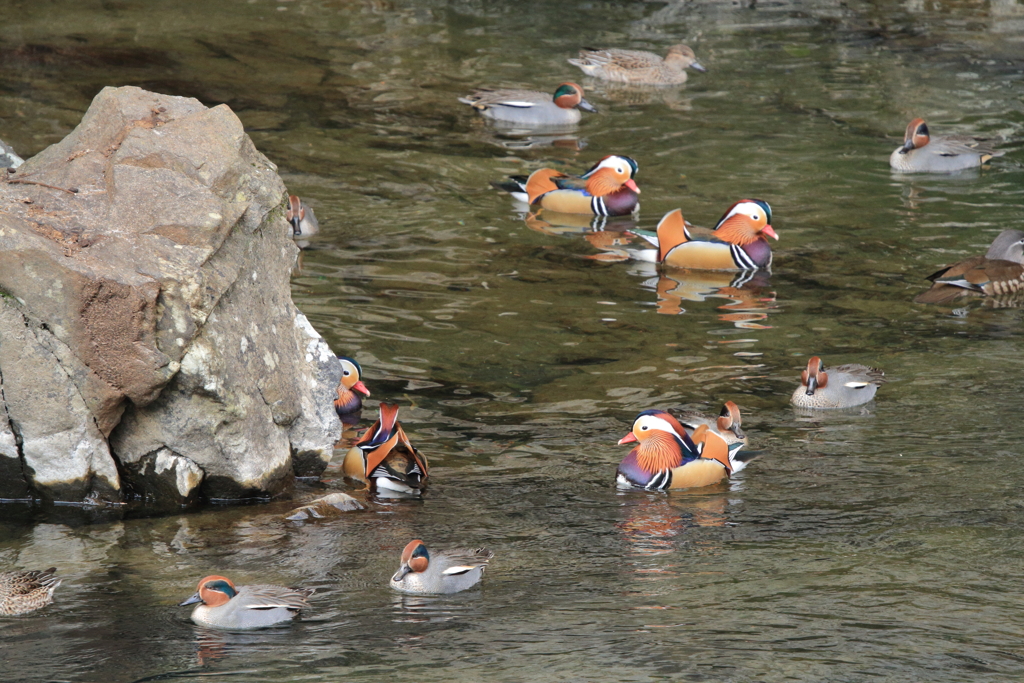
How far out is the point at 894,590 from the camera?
5.48m

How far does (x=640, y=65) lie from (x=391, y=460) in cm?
1238

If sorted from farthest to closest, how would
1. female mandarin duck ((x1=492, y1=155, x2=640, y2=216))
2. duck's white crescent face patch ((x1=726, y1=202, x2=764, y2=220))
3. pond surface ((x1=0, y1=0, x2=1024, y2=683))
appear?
1. female mandarin duck ((x1=492, y1=155, x2=640, y2=216))
2. duck's white crescent face patch ((x1=726, y1=202, x2=764, y2=220))
3. pond surface ((x1=0, y1=0, x2=1024, y2=683))

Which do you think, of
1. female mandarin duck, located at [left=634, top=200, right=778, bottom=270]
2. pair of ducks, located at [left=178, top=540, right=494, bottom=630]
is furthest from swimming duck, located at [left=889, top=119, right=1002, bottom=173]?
pair of ducks, located at [left=178, top=540, right=494, bottom=630]

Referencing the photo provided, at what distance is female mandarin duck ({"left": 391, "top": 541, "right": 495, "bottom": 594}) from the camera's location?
19.1 feet

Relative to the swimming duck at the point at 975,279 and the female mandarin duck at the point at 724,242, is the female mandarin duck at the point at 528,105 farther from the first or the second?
the swimming duck at the point at 975,279

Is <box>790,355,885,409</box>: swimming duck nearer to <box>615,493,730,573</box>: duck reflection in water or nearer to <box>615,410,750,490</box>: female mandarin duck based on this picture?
<box>615,410,750,490</box>: female mandarin duck

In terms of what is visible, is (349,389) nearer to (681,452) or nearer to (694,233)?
(681,452)

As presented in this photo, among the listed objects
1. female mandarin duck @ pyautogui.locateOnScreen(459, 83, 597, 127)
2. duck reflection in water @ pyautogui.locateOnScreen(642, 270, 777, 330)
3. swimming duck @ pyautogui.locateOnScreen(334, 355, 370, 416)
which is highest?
female mandarin duck @ pyautogui.locateOnScreen(459, 83, 597, 127)

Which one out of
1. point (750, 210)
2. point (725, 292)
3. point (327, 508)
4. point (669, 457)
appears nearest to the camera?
point (327, 508)

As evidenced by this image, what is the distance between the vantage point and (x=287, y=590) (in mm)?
5676

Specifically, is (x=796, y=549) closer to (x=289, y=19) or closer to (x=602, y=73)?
(x=602, y=73)

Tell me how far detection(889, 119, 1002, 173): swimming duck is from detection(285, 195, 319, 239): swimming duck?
709 cm

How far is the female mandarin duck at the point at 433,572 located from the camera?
5816 mm

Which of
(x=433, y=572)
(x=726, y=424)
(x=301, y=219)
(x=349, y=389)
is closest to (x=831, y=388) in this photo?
(x=726, y=424)
